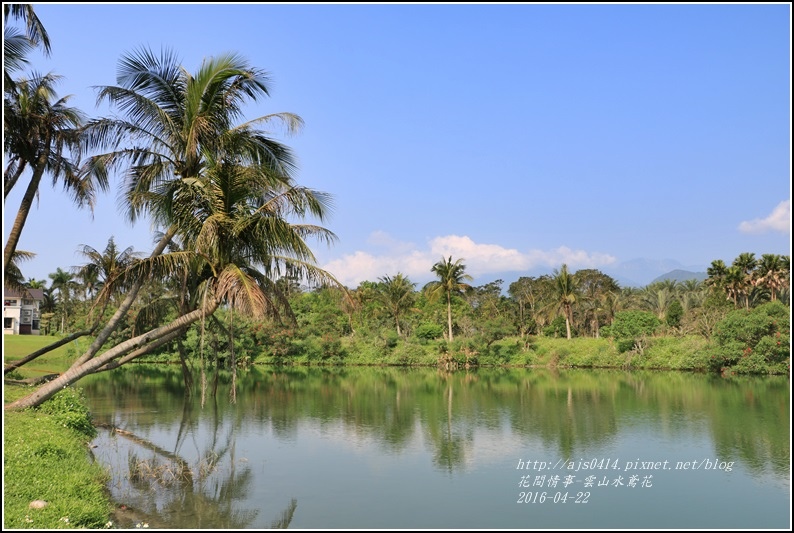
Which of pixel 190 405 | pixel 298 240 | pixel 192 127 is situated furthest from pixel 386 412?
pixel 192 127

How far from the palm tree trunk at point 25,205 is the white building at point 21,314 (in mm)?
52183

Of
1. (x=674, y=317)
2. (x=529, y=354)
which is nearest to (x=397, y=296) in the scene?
(x=529, y=354)

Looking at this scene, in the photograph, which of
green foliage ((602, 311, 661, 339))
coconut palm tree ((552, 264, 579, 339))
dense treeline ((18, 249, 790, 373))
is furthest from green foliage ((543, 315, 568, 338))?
green foliage ((602, 311, 661, 339))

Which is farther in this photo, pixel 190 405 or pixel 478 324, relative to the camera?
pixel 478 324

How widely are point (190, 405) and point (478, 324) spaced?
29.9 meters

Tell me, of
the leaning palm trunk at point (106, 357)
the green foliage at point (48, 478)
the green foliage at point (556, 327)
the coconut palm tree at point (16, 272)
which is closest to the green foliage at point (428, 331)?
the green foliage at point (556, 327)

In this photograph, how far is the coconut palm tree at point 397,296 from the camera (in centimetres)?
5597

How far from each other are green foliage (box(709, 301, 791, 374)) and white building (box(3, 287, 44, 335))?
58373 millimetres

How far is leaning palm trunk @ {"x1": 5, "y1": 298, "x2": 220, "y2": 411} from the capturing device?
12328 mm

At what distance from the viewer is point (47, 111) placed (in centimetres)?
1520

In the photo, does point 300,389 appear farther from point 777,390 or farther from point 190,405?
point 777,390

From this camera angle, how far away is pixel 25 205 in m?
14.7

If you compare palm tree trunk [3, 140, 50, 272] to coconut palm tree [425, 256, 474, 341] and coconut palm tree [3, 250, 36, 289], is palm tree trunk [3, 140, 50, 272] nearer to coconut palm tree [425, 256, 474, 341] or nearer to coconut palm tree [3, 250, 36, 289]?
coconut palm tree [3, 250, 36, 289]

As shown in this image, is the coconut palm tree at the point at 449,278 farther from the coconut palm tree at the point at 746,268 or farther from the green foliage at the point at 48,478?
the green foliage at the point at 48,478
